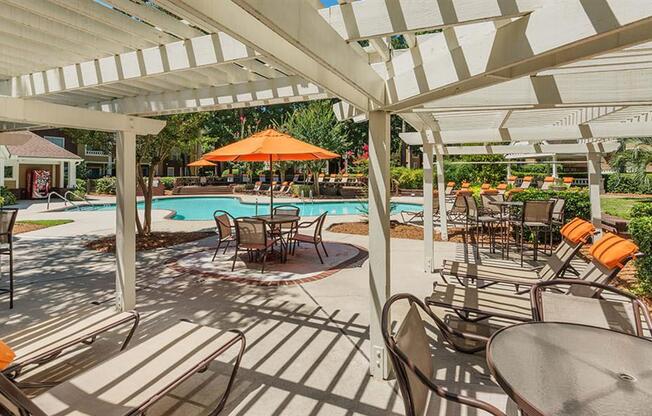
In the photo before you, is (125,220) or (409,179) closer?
(125,220)

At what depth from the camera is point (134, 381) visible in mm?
2482

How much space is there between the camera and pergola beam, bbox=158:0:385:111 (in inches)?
57.3

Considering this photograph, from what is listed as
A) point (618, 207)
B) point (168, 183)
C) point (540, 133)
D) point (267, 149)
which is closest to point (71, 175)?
point (168, 183)

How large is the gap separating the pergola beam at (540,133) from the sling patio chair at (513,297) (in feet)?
7.60

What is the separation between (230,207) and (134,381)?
67.9 feet

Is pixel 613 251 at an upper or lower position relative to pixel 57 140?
lower

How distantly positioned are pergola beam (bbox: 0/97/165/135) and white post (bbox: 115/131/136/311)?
0.58 feet

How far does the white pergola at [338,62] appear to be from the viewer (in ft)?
5.50

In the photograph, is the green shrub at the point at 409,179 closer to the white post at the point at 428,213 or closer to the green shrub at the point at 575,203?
Answer: the green shrub at the point at 575,203

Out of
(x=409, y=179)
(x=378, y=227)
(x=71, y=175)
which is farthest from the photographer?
(x=409, y=179)

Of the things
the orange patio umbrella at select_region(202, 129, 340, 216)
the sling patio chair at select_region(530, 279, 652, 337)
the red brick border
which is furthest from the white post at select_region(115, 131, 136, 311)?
the sling patio chair at select_region(530, 279, 652, 337)

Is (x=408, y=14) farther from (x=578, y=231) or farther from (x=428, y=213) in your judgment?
(x=428, y=213)

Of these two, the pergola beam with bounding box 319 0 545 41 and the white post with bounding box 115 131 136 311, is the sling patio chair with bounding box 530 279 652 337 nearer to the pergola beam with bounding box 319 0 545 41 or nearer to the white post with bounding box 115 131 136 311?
the pergola beam with bounding box 319 0 545 41

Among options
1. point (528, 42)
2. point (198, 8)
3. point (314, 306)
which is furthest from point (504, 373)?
point (314, 306)
